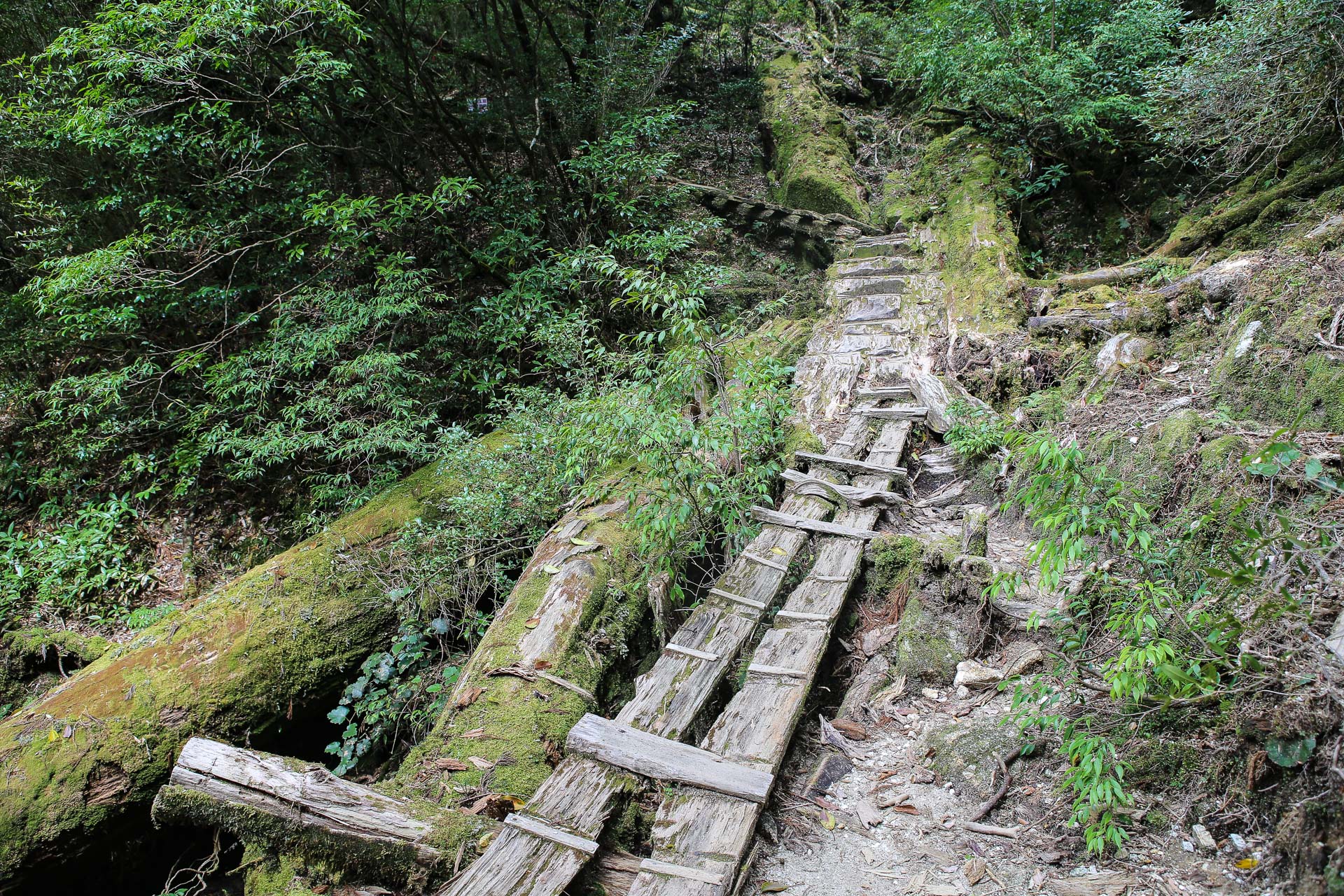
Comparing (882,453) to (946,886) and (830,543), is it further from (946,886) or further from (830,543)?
(946,886)

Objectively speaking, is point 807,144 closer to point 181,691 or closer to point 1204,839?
point 1204,839

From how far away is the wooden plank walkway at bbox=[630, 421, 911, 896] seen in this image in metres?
2.14

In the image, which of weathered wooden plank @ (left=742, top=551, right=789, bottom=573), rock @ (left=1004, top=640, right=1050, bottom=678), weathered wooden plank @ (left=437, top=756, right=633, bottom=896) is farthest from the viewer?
weathered wooden plank @ (left=742, top=551, right=789, bottom=573)

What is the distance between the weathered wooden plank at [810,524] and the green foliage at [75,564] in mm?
5840

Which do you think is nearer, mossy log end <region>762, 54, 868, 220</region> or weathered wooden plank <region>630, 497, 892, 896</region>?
weathered wooden plank <region>630, 497, 892, 896</region>

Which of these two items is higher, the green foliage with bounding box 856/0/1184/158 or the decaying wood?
the green foliage with bounding box 856/0/1184/158

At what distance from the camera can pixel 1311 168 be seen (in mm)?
4871

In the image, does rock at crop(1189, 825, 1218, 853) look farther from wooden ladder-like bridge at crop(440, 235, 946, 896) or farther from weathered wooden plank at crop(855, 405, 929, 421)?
weathered wooden plank at crop(855, 405, 929, 421)

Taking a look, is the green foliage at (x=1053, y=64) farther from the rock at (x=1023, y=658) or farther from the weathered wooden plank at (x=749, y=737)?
the weathered wooden plank at (x=749, y=737)

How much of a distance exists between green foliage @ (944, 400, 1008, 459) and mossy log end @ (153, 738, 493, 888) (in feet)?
12.8

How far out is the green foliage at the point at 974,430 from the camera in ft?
14.9

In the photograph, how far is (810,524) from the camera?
13.6 feet

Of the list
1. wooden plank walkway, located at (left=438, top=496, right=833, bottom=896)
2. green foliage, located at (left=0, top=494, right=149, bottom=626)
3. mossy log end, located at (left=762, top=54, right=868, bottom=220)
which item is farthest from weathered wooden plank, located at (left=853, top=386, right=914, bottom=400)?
green foliage, located at (left=0, top=494, right=149, bottom=626)

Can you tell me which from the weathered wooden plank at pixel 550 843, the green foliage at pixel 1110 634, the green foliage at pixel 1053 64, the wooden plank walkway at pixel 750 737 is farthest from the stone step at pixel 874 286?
the weathered wooden plank at pixel 550 843
